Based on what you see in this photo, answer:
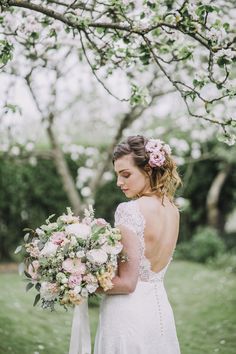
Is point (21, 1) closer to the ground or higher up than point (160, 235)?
higher up

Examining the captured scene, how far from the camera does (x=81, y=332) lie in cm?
Result: 332

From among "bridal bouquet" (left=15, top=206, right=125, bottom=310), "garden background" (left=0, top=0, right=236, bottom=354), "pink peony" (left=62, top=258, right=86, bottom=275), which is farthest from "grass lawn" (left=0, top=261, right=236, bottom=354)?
"pink peony" (left=62, top=258, right=86, bottom=275)

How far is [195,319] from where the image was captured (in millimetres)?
8531

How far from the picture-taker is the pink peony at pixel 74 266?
3.01 meters

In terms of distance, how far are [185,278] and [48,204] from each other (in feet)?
12.4

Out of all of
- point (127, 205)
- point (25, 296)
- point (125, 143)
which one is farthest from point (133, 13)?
point (25, 296)

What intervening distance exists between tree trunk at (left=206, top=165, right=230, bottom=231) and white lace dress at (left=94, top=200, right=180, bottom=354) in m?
12.5

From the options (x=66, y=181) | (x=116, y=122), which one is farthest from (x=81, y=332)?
(x=116, y=122)

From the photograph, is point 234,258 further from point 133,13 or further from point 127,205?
point 127,205

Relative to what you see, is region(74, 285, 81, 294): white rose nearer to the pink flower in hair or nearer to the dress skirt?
the dress skirt

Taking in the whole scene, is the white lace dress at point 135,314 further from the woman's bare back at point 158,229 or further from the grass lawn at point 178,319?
the grass lawn at point 178,319

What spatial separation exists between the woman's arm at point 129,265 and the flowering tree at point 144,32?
1489 millimetres

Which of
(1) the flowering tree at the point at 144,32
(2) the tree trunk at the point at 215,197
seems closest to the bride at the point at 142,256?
(1) the flowering tree at the point at 144,32

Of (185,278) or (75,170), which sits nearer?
(185,278)
